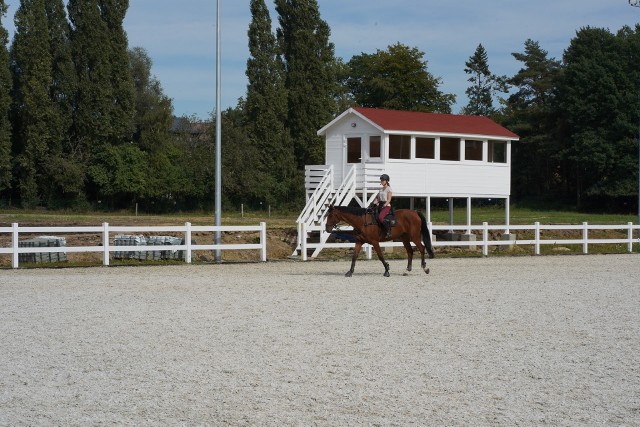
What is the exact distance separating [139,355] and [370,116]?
25635mm

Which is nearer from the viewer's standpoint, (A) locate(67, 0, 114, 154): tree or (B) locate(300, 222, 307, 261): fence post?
(B) locate(300, 222, 307, 261): fence post

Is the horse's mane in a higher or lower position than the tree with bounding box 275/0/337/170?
lower

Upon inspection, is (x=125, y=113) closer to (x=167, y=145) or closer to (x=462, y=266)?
(x=167, y=145)

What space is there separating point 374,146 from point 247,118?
103 ft

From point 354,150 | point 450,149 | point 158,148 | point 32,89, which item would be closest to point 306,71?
point 158,148

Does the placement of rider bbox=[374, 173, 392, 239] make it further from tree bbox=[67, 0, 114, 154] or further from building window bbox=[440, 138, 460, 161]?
tree bbox=[67, 0, 114, 154]

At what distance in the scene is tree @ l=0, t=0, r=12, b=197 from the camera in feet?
177

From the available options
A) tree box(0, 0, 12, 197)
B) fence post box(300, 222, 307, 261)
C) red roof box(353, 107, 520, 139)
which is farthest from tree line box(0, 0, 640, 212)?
fence post box(300, 222, 307, 261)

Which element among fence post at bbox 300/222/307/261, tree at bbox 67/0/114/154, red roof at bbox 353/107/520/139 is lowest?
fence post at bbox 300/222/307/261

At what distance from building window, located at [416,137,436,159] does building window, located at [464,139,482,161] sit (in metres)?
1.82

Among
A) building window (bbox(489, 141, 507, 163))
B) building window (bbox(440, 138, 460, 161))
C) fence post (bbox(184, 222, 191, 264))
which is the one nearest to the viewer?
fence post (bbox(184, 222, 191, 264))

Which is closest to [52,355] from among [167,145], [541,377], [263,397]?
[263,397]

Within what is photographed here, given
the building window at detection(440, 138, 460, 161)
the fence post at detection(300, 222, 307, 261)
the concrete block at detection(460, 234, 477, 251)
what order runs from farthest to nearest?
the building window at detection(440, 138, 460, 161) → the concrete block at detection(460, 234, 477, 251) → the fence post at detection(300, 222, 307, 261)

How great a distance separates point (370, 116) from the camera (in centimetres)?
3509
